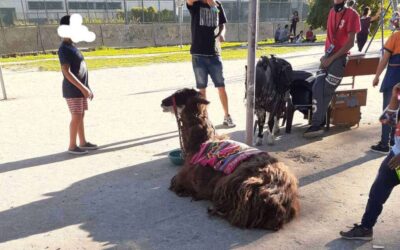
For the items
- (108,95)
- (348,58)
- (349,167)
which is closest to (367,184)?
(349,167)

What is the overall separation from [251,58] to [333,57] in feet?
5.10

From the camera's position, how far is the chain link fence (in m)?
23.8

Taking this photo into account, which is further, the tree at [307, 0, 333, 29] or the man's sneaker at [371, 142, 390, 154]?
the tree at [307, 0, 333, 29]

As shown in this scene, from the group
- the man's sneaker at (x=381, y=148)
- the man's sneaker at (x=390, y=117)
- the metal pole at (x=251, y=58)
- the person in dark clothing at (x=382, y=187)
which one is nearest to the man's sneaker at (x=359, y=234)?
the person in dark clothing at (x=382, y=187)

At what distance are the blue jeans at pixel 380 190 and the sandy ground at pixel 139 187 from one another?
0.68ft

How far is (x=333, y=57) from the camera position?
226 inches

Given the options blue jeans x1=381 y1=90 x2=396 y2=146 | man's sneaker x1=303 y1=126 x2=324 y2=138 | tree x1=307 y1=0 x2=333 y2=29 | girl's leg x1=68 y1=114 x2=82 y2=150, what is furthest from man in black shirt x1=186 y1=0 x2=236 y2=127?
tree x1=307 y1=0 x2=333 y2=29

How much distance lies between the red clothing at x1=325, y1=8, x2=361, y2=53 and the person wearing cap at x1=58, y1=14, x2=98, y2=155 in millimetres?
3254

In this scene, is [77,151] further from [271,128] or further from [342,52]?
[342,52]

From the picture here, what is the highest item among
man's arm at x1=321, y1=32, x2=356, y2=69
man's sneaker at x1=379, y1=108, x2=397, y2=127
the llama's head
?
man's arm at x1=321, y1=32, x2=356, y2=69

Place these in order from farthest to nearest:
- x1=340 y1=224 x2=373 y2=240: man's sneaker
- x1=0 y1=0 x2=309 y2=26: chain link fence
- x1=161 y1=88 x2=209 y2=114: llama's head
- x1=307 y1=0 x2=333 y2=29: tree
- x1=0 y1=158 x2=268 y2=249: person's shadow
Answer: x1=307 y1=0 x2=333 y2=29: tree < x1=0 y1=0 x2=309 y2=26: chain link fence < x1=161 y1=88 x2=209 y2=114: llama's head < x1=0 y1=158 x2=268 y2=249: person's shadow < x1=340 y1=224 x2=373 y2=240: man's sneaker

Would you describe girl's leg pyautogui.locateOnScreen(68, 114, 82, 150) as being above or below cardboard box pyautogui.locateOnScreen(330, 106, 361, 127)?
above

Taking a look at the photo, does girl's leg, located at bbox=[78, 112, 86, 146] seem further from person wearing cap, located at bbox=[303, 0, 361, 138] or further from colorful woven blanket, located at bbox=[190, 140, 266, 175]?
person wearing cap, located at bbox=[303, 0, 361, 138]

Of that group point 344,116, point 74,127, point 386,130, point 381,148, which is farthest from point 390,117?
point 74,127
